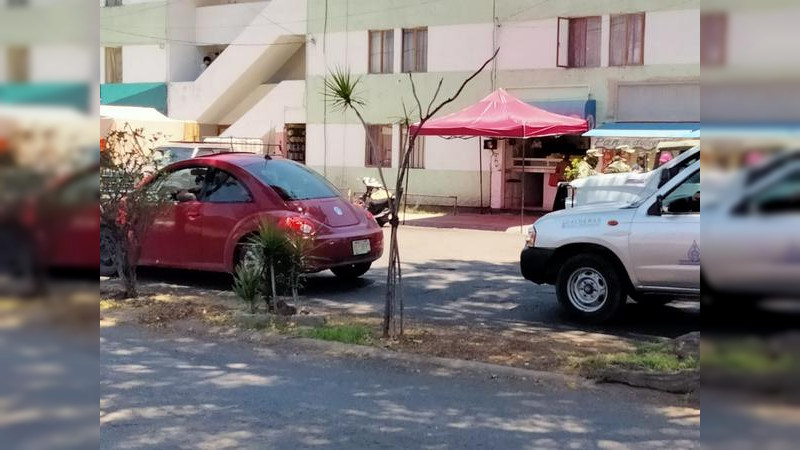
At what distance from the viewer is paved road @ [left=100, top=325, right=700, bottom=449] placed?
511 centimetres

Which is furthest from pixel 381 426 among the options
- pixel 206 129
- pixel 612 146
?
pixel 206 129

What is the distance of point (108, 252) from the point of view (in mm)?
9391

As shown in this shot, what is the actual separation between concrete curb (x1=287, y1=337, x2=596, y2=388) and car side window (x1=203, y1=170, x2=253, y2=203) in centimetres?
296

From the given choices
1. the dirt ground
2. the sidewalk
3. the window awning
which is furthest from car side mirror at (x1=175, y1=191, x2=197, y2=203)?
the window awning

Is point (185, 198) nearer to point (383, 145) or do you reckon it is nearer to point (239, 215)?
point (239, 215)

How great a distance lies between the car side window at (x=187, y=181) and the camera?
33.4 feet

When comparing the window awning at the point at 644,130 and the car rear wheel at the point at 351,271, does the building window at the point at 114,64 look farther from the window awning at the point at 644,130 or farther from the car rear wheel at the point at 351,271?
the car rear wheel at the point at 351,271

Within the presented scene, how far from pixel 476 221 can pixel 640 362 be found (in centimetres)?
1479

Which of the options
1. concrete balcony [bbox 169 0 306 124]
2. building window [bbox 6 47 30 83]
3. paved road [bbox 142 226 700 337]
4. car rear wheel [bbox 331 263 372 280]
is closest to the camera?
building window [bbox 6 47 30 83]

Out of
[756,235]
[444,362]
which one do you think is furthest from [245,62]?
[756,235]

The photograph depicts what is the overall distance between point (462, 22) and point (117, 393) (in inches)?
771

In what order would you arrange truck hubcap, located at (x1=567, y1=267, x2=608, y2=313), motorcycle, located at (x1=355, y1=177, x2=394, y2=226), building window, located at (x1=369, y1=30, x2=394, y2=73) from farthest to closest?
1. building window, located at (x1=369, y1=30, x2=394, y2=73)
2. motorcycle, located at (x1=355, y1=177, x2=394, y2=226)
3. truck hubcap, located at (x1=567, y1=267, x2=608, y2=313)

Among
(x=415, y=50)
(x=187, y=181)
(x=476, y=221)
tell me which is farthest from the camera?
(x=415, y=50)

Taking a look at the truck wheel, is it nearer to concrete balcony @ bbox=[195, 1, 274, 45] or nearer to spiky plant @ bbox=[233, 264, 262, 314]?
spiky plant @ bbox=[233, 264, 262, 314]
